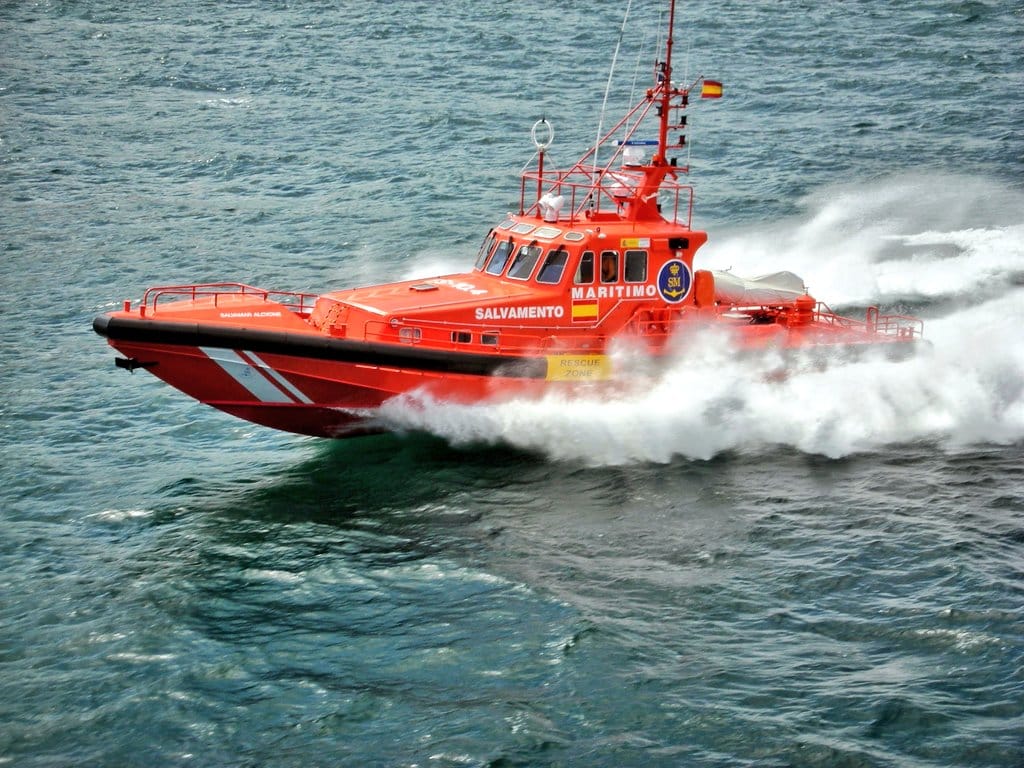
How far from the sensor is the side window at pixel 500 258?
20375 mm

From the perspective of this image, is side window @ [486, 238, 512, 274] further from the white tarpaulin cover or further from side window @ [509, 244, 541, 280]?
the white tarpaulin cover

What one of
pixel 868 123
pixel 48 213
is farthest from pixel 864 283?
pixel 48 213

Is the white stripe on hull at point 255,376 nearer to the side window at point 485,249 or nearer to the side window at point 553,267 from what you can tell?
the side window at point 485,249

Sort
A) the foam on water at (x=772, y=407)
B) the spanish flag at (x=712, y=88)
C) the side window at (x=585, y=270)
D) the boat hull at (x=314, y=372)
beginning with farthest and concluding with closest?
the spanish flag at (x=712, y=88) → the side window at (x=585, y=270) → the foam on water at (x=772, y=407) → the boat hull at (x=314, y=372)

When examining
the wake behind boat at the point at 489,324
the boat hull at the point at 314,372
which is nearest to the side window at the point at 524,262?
the wake behind boat at the point at 489,324

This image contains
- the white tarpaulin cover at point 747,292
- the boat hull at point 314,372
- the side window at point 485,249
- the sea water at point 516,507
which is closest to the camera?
the sea water at point 516,507

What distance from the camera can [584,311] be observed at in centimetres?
1988

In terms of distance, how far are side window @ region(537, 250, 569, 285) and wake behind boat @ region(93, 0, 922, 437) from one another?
2cm

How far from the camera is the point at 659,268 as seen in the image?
66.2ft

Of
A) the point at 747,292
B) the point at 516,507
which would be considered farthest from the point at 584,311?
the point at 516,507

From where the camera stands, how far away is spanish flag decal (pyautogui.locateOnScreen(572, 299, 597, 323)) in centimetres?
1981

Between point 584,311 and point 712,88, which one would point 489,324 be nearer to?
point 584,311

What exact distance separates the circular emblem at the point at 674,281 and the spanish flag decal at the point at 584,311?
3.62ft

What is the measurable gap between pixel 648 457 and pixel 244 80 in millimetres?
30261
